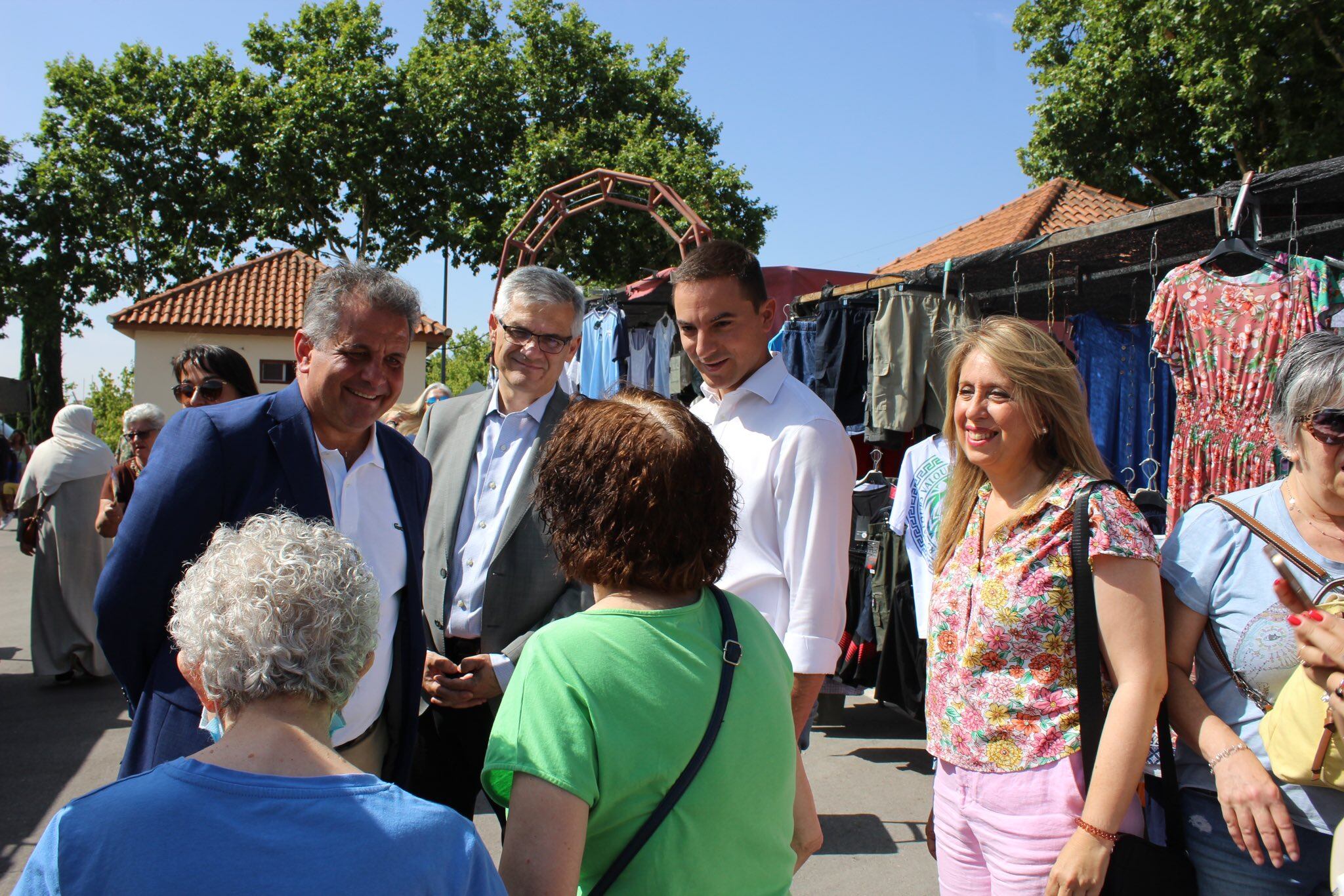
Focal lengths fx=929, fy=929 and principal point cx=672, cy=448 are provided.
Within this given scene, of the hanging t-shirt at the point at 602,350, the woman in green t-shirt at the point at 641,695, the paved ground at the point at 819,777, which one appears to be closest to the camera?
the woman in green t-shirt at the point at 641,695

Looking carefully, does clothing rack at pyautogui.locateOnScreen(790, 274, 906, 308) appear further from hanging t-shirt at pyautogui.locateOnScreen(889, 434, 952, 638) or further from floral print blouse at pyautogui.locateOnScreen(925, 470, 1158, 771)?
floral print blouse at pyautogui.locateOnScreen(925, 470, 1158, 771)

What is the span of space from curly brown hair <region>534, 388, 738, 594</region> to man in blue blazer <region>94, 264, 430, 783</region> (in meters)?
0.80

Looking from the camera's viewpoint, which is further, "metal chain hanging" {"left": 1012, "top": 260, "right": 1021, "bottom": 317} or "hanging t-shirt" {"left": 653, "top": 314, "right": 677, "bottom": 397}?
"hanging t-shirt" {"left": 653, "top": 314, "right": 677, "bottom": 397}

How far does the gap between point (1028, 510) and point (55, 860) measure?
1747 millimetres

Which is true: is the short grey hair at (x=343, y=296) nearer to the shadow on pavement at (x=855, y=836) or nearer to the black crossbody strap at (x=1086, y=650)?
the black crossbody strap at (x=1086, y=650)

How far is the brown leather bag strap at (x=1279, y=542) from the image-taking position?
1802 millimetres

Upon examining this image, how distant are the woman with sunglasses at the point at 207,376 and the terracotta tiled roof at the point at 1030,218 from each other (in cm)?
1211

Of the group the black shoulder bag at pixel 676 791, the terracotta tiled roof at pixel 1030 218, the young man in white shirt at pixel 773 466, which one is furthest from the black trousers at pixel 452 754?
the terracotta tiled roof at pixel 1030 218

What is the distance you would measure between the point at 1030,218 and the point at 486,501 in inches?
562

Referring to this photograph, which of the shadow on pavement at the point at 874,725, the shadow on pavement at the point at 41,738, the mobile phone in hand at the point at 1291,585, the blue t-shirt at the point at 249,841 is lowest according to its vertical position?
the shadow on pavement at the point at 41,738

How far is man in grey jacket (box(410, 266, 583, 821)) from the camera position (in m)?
2.37

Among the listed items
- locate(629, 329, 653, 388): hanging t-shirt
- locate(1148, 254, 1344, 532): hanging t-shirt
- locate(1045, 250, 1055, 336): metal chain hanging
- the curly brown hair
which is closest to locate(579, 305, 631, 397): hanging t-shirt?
locate(629, 329, 653, 388): hanging t-shirt

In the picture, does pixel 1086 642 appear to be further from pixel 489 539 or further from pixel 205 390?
pixel 205 390

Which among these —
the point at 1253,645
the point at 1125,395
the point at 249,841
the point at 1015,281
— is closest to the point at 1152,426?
the point at 1125,395
